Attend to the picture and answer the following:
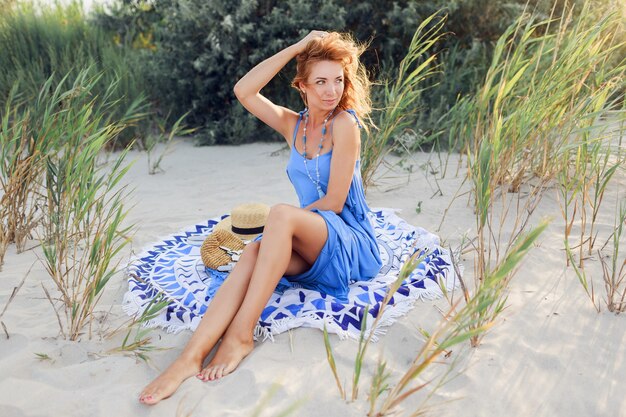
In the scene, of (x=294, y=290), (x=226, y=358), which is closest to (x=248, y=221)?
(x=294, y=290)

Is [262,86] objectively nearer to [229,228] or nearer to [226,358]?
[229,228]

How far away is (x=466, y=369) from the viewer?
211cm

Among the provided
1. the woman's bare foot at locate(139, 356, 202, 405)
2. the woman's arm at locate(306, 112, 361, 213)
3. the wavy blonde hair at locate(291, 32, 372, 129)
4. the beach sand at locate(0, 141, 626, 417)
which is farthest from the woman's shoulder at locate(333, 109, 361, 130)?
the woman's bare foot at locate(139, 356, 202, 405)

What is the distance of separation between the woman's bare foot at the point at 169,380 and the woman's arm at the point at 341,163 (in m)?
0.93

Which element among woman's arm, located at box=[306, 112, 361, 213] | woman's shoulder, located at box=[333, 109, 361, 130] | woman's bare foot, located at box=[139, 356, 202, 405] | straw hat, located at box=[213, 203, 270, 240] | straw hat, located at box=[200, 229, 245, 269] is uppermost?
woman's shoulder, located at box=[333, 109, 361, 130]

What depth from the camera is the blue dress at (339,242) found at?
2646 millimetres

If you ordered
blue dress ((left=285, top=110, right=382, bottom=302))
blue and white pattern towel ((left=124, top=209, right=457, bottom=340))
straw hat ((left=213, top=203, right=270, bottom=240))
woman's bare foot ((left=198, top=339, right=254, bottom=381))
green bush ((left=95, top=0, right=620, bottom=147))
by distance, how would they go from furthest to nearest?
green bush ((left=95, top=0, right=620, bottom=147)) → straw hat ((left=213, top=203, right=270, bottom=240)) → blue dress ((left=285, top=110, right=382, bottom=302)) → blue and white pattern towel ((left=124, top=209, right=457, bottom=340)) → woman's bare foot ((left=198, top=339, right=254, bottom=381))

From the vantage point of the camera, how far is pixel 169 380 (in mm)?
2092

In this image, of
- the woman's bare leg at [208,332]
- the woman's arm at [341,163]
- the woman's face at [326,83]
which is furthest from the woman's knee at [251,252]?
the woman's face at [326,83]

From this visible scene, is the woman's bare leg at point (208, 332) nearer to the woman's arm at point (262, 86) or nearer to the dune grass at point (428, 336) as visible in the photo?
the dune grass at point (428, 336)

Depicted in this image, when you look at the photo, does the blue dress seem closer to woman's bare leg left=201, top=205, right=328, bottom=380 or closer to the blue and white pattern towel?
the blue and white pattern towel

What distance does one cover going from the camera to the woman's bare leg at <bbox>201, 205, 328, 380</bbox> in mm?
2271

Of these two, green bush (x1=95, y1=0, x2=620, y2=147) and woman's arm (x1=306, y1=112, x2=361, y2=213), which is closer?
woman's arm (x1=306, y1=112, x2=361, y2=213)

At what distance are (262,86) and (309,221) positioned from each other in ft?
2.60
